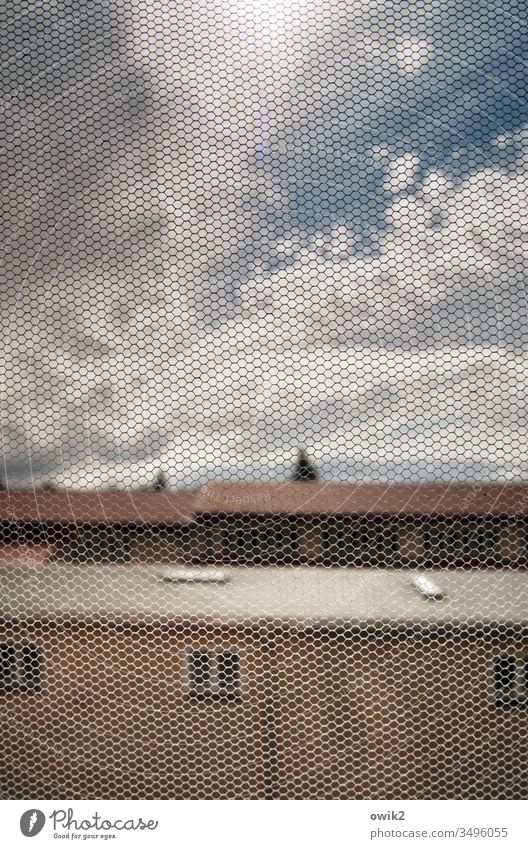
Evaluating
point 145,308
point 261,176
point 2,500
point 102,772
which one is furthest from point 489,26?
point 102,772

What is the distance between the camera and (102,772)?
0.79m

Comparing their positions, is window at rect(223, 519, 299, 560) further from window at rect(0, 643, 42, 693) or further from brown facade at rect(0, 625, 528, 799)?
window at rect(0, 643, 42, 693)

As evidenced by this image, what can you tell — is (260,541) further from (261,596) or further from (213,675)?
(213,675)

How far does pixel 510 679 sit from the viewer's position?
0.76 metres

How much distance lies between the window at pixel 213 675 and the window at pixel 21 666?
0.66 feet

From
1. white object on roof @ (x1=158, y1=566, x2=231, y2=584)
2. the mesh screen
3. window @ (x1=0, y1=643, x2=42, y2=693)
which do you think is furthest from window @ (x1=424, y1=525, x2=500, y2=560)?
window @ (x1=0, y1=643, x2=42, y2=693)

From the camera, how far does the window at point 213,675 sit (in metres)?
0.77

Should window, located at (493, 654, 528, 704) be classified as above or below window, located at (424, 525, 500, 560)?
below

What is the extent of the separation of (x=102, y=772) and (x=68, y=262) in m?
0.69

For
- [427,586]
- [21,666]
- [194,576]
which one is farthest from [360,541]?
[21,666]

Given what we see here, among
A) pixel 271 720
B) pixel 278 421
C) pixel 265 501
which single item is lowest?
pixel 271 720

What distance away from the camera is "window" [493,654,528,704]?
2.45ft

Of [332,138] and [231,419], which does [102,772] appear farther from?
[332,138]

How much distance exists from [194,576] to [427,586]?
303 mm
